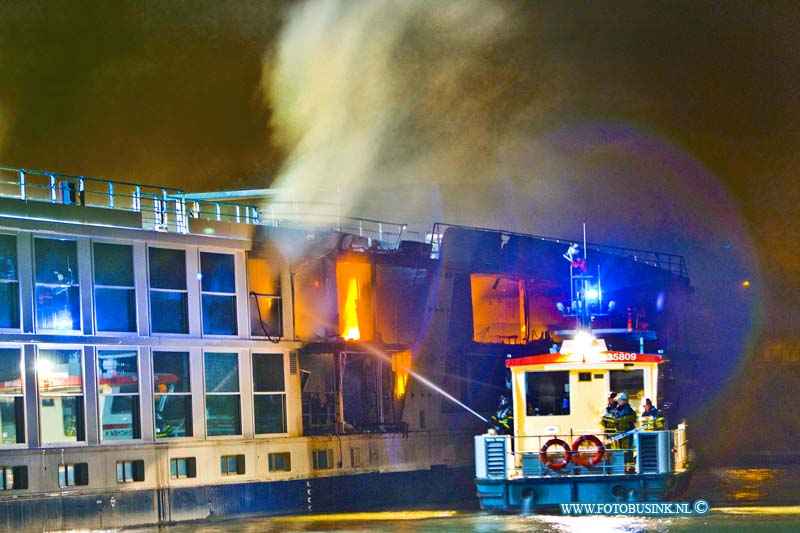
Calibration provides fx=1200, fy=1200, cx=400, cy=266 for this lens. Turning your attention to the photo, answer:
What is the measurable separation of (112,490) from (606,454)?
11214mm

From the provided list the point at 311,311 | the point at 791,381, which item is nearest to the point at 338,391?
the point at 311,311

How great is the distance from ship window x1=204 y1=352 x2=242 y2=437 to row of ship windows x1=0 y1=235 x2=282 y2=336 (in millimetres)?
752

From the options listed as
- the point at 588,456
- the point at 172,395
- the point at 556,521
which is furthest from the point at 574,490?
the point at 172,395

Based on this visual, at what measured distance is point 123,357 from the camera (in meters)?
28.7

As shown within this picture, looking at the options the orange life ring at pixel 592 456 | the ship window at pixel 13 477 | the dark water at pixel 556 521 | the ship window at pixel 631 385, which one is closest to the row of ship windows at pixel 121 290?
the ship window at pixel 13 477

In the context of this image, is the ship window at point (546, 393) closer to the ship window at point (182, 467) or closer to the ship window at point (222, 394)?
the ship window at point (222, 394)

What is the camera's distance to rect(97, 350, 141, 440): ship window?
92.6ft

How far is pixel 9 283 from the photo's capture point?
26719mm

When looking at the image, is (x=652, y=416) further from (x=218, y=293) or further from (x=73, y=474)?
(x=73, y=474)

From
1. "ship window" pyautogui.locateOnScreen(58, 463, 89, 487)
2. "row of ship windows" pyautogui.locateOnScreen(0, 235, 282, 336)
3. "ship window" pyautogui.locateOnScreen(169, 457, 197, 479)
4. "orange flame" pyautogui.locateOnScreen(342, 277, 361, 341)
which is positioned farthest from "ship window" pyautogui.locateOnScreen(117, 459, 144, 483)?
"orange flame" pyautogui.locateOnScreen(342, 277, 361, 341)

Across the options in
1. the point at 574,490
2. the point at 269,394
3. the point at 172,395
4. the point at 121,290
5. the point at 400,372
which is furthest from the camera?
the point at 400,372

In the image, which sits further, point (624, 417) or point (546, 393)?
point (546, 393)

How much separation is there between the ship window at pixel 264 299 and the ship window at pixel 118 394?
4239 mm

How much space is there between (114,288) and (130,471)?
4.35 m
